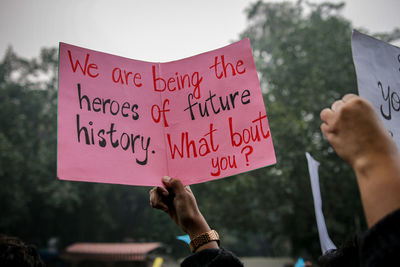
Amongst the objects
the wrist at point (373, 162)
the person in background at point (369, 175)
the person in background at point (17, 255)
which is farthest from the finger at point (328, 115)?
the person in background at point (17, 255)

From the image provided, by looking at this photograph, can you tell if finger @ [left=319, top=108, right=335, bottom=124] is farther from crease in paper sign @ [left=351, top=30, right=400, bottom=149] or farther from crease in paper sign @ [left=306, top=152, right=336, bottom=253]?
crease in paper sign @ [left=306, top=152, right=336, bottom=253]

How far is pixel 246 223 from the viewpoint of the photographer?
1098cm

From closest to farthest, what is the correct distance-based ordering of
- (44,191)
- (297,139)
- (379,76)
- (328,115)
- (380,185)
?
(380,185) < (328,115) < (379,76) < (297,139) < (44,191)

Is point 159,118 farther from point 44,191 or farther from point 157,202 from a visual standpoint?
point 44,191

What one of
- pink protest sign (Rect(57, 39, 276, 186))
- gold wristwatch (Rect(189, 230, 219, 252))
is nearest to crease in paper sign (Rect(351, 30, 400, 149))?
pink protest sign (Rect(57, 39, 276, 186))

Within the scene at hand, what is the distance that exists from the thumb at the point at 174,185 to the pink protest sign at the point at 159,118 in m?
0.05

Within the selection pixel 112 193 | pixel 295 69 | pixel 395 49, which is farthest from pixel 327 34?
pixel 112 193

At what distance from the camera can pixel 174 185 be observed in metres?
1.17

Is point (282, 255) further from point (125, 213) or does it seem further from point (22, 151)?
point (22, 151)

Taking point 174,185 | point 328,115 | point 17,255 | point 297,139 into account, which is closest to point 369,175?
point 328,115

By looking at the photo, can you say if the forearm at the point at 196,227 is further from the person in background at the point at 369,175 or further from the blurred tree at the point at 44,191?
the blurred tree at the point at 44,191

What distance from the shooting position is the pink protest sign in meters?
1.21

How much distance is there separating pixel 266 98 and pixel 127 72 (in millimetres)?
10049

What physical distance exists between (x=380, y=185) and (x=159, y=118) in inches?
37.9
